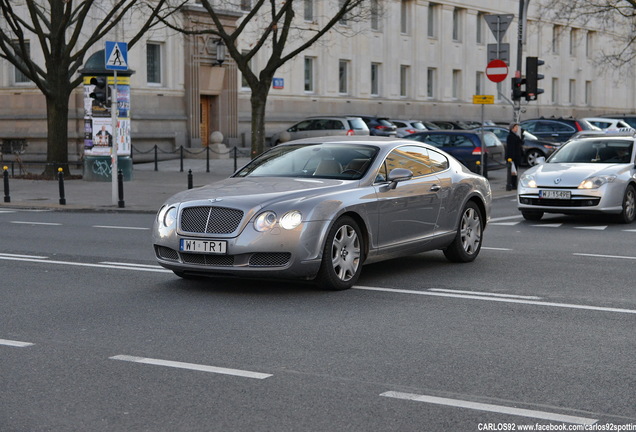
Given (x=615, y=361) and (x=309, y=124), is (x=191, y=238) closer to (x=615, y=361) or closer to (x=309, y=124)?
(x=615, y=361)

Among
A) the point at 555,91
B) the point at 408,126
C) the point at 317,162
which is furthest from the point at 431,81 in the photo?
the point at 317,162

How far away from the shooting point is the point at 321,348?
7582 millimetres

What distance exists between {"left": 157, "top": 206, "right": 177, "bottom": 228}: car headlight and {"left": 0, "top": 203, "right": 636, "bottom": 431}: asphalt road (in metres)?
0.62

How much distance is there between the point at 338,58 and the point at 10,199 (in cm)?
3150

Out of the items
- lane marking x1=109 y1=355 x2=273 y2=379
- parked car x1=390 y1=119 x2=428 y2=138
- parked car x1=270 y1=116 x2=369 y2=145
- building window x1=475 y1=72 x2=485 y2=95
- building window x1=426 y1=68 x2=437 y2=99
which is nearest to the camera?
lane marking x1=109 y1=355 x2=273 y2=379

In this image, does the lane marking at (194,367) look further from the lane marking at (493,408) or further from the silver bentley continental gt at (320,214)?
the silver bentley continental gt at (320,214)

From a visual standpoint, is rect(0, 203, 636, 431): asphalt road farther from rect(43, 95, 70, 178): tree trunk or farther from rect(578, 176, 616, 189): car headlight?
rect(43, 95, 70, 178): tree trunk

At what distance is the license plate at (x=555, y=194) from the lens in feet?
58.0

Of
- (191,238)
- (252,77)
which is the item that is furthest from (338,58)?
(191,238)

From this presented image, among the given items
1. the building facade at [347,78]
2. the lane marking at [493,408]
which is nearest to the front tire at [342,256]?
the lane marking at [493,408]

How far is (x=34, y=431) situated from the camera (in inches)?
217

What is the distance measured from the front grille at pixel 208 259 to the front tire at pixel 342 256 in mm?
834

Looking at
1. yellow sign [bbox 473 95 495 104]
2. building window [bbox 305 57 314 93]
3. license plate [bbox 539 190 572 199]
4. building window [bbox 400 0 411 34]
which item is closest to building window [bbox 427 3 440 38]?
building window [bbox 400 0 411 34]

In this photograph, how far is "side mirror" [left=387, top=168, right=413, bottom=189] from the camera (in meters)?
10.9
